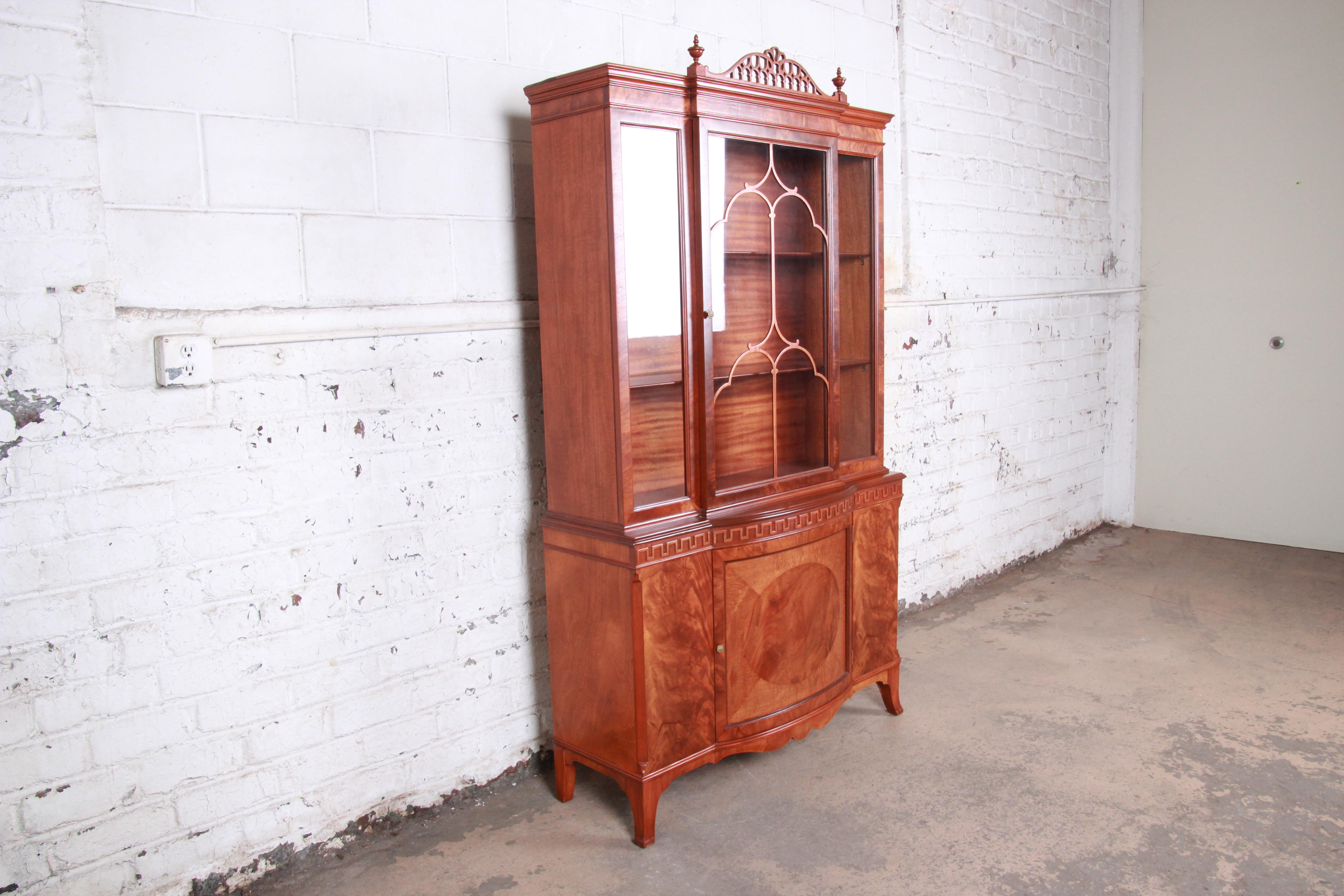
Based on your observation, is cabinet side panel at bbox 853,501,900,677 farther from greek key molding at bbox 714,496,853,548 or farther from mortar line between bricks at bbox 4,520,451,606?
mortar line between bricks at bbox 4,520,451,606

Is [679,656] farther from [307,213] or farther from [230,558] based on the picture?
[307,213]

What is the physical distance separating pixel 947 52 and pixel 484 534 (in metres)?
3.13

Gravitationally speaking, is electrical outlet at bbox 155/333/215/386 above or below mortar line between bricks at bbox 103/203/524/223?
below

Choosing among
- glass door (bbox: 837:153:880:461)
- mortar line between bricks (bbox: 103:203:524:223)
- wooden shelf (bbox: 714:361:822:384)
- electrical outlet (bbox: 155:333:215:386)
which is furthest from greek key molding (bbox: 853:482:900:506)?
electrical outlet (bbox: 155:333:215:386)

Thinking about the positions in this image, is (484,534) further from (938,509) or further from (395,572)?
(938,509)

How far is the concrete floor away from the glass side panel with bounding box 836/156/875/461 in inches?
40.2

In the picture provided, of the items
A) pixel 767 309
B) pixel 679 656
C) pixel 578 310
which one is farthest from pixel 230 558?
pixel 767 309

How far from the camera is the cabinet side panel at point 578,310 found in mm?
2338

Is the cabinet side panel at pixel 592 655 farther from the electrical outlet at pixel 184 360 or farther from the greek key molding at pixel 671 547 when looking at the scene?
the electrical outlet at pixel 184 360

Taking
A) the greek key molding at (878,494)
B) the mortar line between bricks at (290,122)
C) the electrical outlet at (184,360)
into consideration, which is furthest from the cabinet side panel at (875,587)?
the electrical outlet at (184,360)

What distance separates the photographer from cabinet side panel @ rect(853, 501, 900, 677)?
303 centimetres

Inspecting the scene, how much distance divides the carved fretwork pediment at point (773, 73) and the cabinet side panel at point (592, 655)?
1.40 metres

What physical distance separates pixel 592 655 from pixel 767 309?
43.5 inches

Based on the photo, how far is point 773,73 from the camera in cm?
264
